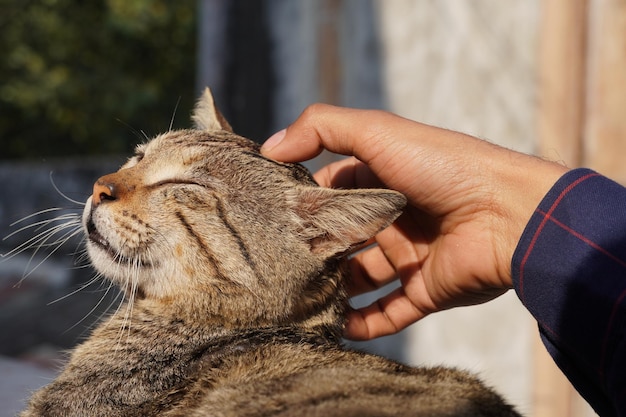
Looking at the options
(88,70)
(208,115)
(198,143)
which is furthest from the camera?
(88,70)

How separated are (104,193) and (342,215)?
0.83m

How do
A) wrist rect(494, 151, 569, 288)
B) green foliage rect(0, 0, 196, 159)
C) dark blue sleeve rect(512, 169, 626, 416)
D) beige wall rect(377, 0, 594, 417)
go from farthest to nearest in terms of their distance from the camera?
1. green foliage rect(0, 0, 196, 159)
2. beige wall rect(377, 0, 594, 417)
3. wrist rect(494, 151, 569, 288)
4. dark blue sleeve rect(512, 169, 626, 416)

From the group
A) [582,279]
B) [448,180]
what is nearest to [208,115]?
[448,180]

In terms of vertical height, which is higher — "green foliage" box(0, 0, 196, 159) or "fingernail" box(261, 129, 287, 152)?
"fingernail" box(261, 129, 287, 152)

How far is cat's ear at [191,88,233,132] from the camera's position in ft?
10.1

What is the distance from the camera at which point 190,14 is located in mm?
14258

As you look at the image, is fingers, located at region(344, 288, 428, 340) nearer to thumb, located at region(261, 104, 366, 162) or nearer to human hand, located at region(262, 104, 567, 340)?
human hand, located at region(262, 104, 567, 340)

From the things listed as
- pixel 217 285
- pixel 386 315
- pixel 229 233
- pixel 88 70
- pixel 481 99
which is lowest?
pixel 88 70

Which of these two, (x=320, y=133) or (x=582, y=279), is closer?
(x=582, y=279)

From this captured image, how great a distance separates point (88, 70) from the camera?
1380 centimetres

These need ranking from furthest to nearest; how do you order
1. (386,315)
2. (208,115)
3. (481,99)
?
(481,99)
(208,115)
(386,315)

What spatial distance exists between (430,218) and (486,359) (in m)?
1.80

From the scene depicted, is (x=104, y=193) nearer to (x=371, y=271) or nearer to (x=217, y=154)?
(x=217, y=154)

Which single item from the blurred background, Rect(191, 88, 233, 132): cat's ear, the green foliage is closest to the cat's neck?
the blurred background
